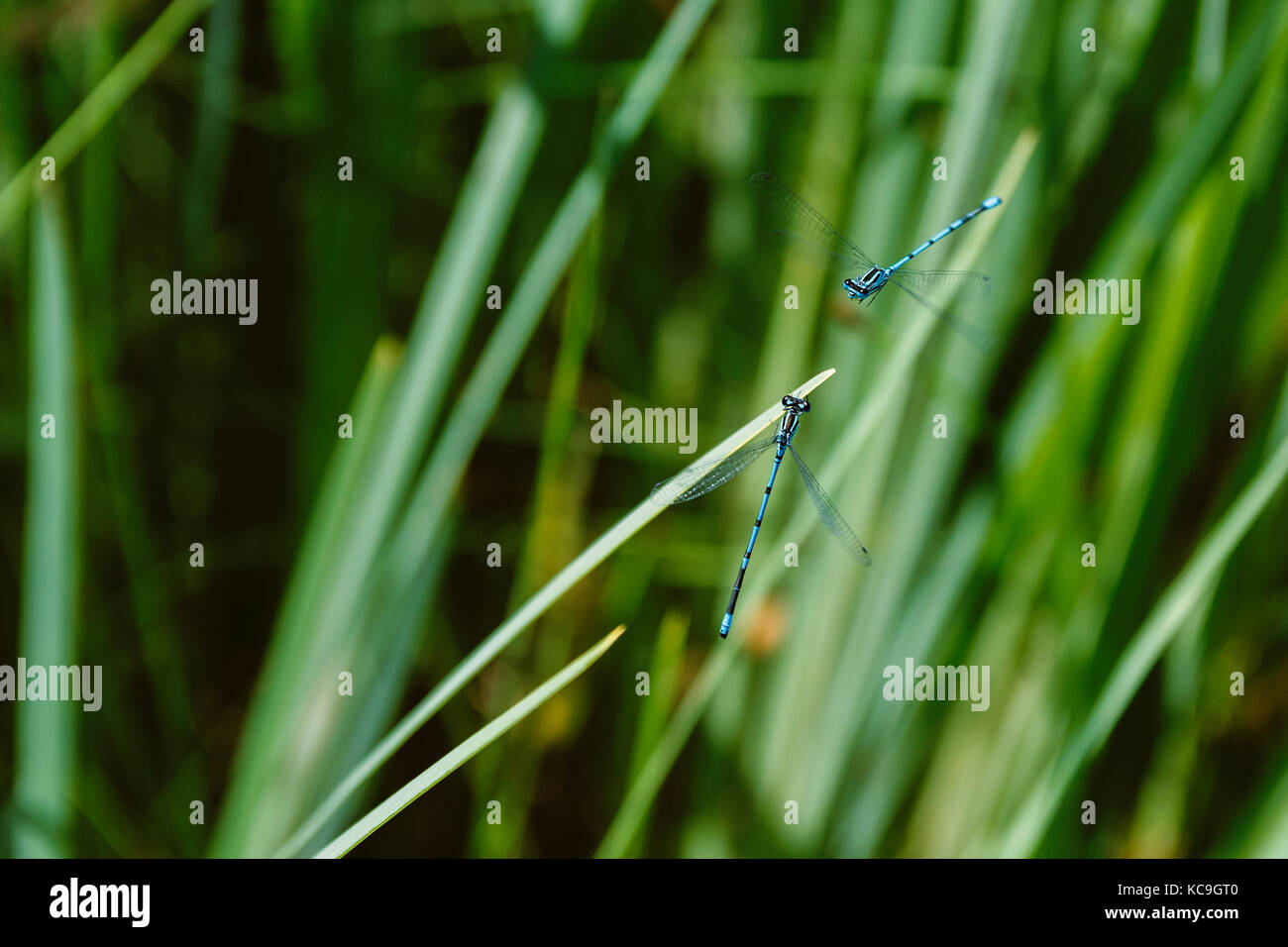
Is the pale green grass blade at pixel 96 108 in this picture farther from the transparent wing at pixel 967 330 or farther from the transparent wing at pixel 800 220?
the transparent wing at pixel 967 330

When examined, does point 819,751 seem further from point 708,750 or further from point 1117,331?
point 1117,331

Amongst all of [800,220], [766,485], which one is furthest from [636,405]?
[800,220]

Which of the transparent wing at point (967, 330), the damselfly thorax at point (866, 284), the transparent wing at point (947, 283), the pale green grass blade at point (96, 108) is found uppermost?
the pale green grass blade at point (96, 108)

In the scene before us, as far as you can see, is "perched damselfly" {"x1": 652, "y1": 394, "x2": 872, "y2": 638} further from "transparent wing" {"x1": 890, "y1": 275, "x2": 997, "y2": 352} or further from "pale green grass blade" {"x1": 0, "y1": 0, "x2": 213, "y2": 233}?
"pale green grass blade" {"x1": 0, "y1": 0, "x2": 213, "y2": 233}

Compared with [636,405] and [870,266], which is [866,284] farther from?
[636,405]

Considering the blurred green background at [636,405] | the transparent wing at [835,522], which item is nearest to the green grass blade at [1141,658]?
the blurred green background at [636,405]

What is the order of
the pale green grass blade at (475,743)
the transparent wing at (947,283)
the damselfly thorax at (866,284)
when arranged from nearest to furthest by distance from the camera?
the pale green grass blade at (475,743), the transparent wing at (947,283), the damselfly thorax at (866,284)
